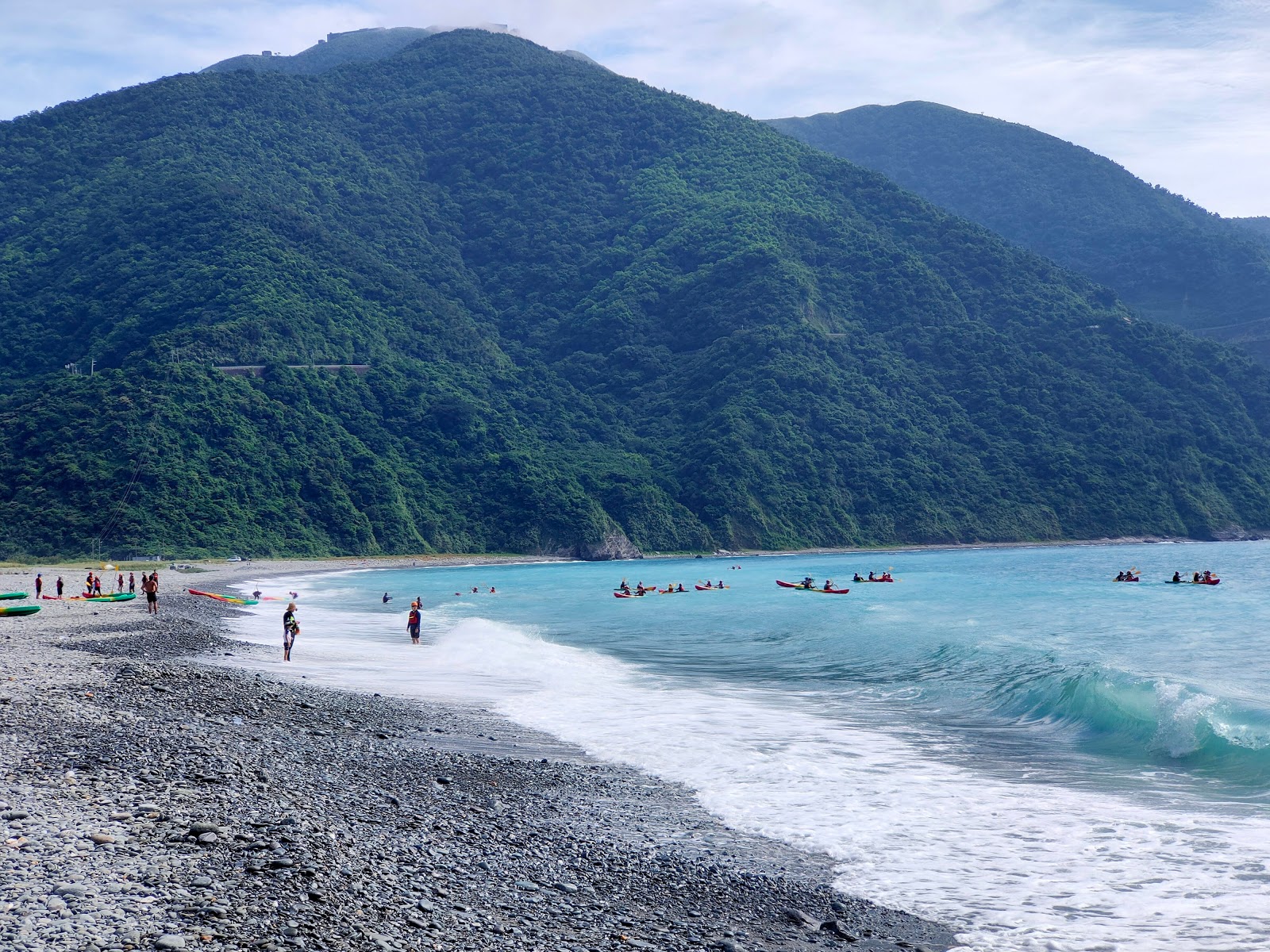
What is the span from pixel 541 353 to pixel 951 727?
131 metres

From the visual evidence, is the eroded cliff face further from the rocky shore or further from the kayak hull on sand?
the rocky shore

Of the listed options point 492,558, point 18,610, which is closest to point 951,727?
point 18,610

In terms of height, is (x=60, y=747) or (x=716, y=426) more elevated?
(x=716, y=426)

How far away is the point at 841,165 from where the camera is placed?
171000 mm

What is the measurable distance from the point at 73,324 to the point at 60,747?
111 meters

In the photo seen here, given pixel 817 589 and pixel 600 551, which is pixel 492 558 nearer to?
pixel 600 551

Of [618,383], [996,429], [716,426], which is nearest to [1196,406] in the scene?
[996,429]

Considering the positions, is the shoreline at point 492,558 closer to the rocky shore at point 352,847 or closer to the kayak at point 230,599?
the kayak at point 230,599

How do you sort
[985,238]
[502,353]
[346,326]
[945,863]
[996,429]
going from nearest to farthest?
1. [945,863]
2. [346,326]
3. [996,429]
4. [502,353]
5. [985,238]

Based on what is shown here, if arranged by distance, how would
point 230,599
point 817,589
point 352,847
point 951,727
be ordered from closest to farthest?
point 352,847 → point 951,727 → point 230,599 → point 817,589

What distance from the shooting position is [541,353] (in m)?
146

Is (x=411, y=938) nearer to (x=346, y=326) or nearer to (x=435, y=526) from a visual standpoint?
(x=435, y=526)

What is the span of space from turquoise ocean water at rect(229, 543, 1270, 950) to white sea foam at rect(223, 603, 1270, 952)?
39 mm

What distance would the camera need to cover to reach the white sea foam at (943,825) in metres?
8.62
